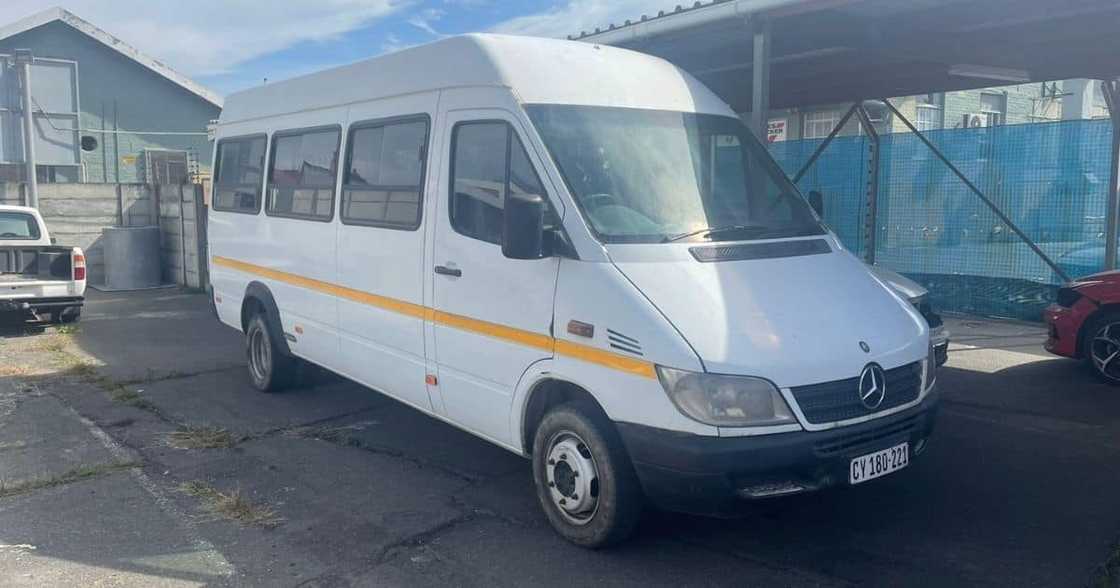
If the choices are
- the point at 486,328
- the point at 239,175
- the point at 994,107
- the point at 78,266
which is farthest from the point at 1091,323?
the point at 994,107

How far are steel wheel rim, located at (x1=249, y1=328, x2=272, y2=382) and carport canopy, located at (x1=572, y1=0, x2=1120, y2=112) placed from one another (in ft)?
14.9

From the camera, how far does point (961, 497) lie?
5.67 m

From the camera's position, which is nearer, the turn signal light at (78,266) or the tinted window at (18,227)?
the turn signal light at (78,266)

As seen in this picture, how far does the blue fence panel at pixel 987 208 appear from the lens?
11.8 m

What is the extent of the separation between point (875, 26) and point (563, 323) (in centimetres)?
600

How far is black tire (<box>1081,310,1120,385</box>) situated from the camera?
8422mm

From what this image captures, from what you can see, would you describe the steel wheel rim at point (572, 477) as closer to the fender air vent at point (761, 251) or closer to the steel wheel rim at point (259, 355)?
the fender air vent at point (761, 251)

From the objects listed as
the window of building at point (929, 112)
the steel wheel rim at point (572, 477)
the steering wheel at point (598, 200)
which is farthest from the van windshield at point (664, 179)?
the window of building at point (929, 112)

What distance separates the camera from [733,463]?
4.18 m

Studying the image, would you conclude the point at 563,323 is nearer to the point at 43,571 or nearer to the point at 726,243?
the point at 726,243

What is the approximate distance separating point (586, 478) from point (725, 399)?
0.91 m

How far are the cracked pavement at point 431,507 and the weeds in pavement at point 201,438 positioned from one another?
10 centimetres

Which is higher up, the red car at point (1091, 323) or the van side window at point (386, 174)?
the van side window at point (386, 174)

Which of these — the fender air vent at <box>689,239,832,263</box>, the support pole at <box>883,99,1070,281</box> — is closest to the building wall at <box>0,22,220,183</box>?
the support pole at <box>883,99,1070,281</box>
